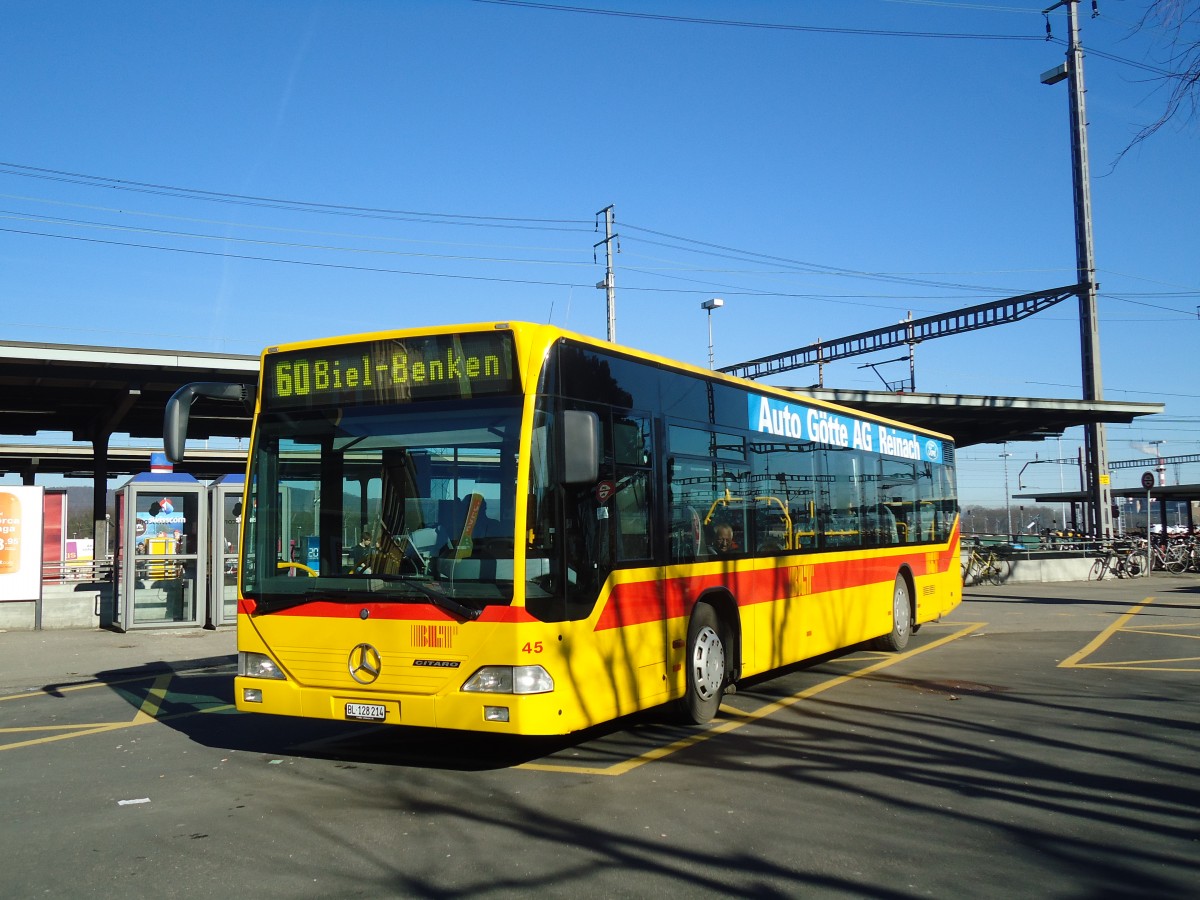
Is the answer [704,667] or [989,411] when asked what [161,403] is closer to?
[704,667]

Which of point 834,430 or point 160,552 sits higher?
point 834,430

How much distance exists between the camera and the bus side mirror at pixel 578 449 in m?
7.19

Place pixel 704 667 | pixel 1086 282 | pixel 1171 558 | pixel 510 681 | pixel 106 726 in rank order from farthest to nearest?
pixel 1171 558 < pixel 1086 282 < pixel 106 726 < pixel 704 667 < pixel 510 681

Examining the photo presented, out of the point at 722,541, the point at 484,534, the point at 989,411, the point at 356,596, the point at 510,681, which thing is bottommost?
the point at 510,681

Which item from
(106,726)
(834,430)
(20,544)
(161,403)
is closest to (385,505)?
(106,726)

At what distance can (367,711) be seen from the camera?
292 inches

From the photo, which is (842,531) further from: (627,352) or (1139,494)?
(1139,494)

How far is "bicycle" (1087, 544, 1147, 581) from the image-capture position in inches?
1272

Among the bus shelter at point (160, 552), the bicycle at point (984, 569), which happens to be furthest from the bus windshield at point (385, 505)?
the bicycle at point (984, 569)

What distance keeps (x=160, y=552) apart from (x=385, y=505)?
14.0m

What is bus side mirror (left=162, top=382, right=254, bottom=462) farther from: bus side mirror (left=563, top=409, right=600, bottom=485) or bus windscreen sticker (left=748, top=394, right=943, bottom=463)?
bus windscreen sticker (left=748, top=394, right=943, bottom=463)

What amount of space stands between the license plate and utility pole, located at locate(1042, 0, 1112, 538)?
2763 cm

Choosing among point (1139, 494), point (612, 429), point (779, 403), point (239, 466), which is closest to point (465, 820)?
point (612, 429)

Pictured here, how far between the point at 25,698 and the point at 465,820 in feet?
26.4
